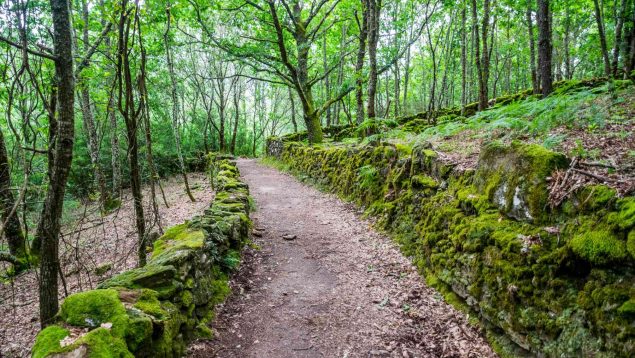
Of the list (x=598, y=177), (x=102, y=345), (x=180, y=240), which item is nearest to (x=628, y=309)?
(x=598, y=177)

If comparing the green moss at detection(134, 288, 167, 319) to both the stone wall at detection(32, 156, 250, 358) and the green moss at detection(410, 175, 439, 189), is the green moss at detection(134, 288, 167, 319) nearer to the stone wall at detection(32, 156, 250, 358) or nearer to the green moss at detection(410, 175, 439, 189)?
the stone wall at detection(32, 156, 250, 358)

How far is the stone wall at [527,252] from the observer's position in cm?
245

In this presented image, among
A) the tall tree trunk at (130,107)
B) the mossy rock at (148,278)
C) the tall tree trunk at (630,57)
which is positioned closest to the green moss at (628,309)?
the mossy rock at (148,278)

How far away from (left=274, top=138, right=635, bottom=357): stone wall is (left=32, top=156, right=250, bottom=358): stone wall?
114 inches

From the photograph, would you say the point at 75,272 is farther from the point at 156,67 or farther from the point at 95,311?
the point at 156,67

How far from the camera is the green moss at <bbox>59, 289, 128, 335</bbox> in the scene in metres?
2.47

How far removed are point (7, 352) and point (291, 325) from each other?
4.45 m

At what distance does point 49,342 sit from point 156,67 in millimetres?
15818

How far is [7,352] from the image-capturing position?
16.2ft

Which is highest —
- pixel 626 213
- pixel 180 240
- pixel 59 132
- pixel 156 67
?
pixel 156 67

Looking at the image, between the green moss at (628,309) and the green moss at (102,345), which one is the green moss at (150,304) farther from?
the green moss at (628,309)

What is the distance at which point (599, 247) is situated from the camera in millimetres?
2541

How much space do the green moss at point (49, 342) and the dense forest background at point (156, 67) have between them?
3.17 ft

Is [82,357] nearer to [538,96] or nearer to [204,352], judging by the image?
[204,352]
